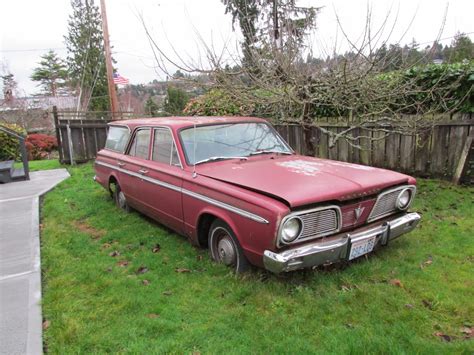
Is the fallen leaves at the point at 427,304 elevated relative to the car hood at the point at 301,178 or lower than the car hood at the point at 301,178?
lower

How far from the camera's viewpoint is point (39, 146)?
17281mm

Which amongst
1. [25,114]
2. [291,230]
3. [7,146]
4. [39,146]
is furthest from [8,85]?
[291,230]

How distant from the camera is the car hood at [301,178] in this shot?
327 centimetres

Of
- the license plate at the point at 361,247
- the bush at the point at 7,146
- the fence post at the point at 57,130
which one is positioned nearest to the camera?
the license plate at the point at 361,247

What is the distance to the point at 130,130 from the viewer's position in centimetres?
593

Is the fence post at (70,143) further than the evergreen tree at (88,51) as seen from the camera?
No

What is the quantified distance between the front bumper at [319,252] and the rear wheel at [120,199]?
3729 mm

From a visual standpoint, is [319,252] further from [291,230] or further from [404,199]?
[404,199]

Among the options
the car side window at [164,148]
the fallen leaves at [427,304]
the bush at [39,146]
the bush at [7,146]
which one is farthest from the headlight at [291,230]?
the bush at [39,146]

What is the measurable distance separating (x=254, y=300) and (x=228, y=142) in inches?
83.0

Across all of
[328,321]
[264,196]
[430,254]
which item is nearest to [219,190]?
[264,196]

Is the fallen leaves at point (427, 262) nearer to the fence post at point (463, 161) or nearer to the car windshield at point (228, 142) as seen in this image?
the car windshield at point (228, 142)

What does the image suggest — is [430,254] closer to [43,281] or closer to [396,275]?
[396,275]

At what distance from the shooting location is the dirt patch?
17.7 feet
